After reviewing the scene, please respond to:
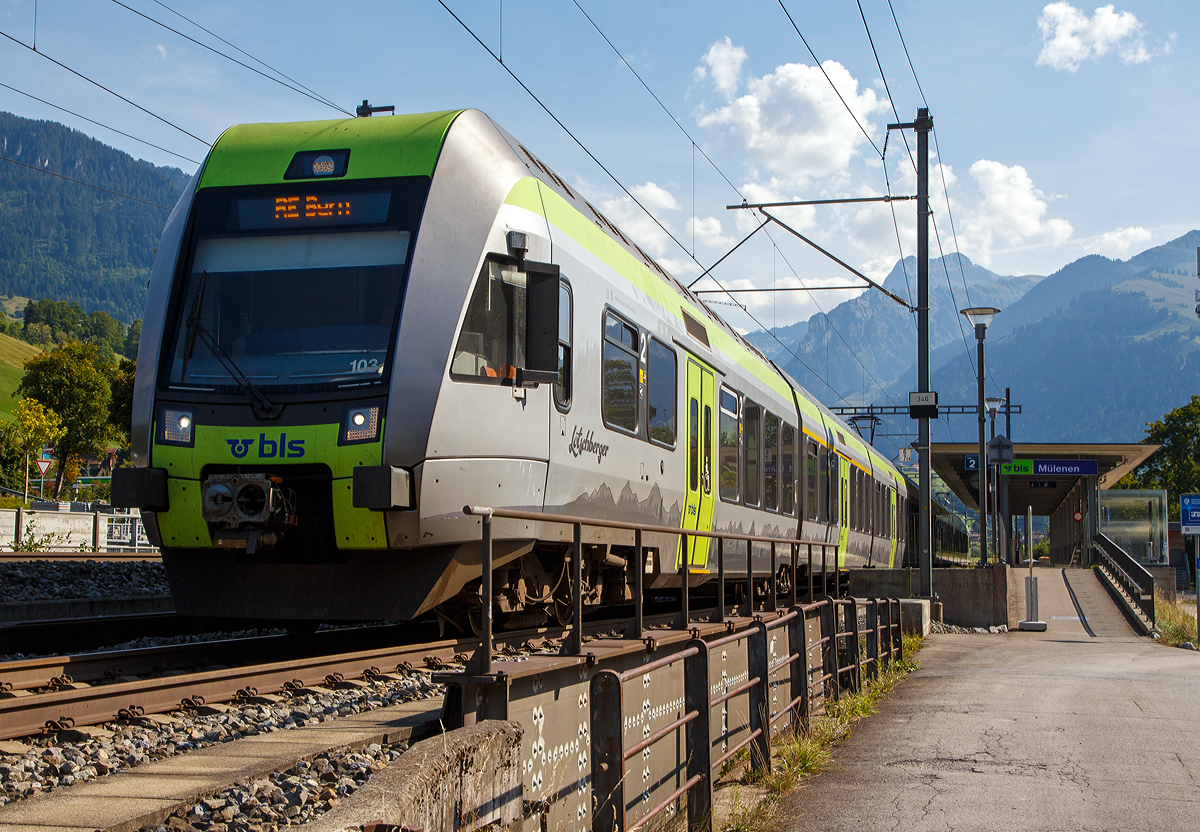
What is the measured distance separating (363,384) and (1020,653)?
486 inches

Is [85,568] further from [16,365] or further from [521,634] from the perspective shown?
[16,365]

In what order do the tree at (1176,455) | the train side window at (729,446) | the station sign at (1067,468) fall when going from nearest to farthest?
the train side window at (729,446), the station sign at (1067,468), the tree at (1176,455)

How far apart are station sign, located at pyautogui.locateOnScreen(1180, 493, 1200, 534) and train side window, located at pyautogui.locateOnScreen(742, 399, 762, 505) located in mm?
9975

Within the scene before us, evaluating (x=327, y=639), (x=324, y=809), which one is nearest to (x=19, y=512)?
(x=327, y=639)

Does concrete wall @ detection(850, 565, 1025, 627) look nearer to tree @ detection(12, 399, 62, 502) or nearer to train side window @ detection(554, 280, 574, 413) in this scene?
train side window @ detection(554, 280, 574, 413)

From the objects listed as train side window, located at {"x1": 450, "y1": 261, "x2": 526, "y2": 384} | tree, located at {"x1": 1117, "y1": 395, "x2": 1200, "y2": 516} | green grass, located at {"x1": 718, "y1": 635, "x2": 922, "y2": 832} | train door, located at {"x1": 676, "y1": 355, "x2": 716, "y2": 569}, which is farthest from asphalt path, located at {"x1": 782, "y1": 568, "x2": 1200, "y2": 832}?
tree, located at {"x1": 1117, "y1": 395, "x2": 1200, "y2": 516}

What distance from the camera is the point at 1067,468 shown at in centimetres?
3759

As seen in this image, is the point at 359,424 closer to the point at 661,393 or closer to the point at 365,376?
the point at 365,376

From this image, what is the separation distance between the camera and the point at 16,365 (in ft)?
447

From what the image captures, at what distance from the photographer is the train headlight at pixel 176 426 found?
7.66 metres

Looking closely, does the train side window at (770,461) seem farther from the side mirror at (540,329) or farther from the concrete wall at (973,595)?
the side mirror at (540,329)

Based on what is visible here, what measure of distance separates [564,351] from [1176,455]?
246 ft

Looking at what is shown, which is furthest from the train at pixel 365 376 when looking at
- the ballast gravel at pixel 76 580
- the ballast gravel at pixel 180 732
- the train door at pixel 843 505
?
the train door at pixel 843 505

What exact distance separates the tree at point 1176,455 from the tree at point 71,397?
6260 centimetres
